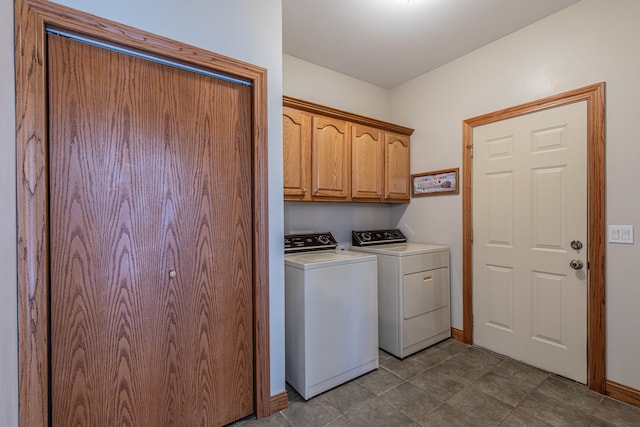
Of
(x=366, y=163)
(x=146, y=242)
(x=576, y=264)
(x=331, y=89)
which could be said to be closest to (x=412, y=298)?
(x=576, y=264)

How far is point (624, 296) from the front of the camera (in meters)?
1.83

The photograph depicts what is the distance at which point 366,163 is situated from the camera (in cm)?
280

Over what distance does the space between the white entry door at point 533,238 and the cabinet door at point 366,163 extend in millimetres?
877

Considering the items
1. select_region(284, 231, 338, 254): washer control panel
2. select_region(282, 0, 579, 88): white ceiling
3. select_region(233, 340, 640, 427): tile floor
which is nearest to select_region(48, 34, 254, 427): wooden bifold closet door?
select_region(233, 340, 640, 427): tile floor

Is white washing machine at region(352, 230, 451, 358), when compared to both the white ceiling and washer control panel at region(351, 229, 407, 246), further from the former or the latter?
the white ceiling

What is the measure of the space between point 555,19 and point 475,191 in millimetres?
1391

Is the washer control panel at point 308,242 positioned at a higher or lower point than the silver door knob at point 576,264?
higher

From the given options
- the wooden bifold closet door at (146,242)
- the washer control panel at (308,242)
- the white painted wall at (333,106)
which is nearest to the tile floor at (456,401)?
the wooden bifold closet door at (146,242)

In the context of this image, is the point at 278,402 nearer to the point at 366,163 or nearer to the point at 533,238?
the point at 366,163

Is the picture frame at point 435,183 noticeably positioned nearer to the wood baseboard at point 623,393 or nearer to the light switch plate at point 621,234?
the light switch plate at point 621,234

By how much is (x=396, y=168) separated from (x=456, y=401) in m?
2.11

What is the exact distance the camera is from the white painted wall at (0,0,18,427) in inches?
36.5

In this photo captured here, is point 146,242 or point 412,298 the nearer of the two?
point 146,242

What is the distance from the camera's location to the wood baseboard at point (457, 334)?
2712 millimetres
